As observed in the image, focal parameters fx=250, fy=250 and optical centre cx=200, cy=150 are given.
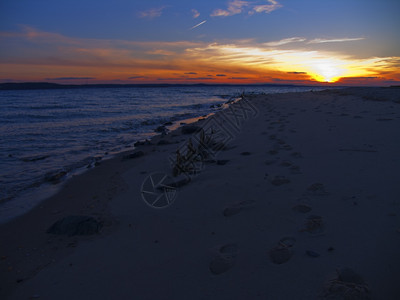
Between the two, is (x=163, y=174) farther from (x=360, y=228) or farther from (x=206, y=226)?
(x=360, y=228)

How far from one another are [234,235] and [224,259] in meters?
0.35

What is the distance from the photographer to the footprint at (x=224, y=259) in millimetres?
1951

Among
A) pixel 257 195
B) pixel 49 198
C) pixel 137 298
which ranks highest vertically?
pixel 257 195

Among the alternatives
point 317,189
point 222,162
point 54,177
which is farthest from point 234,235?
point 54,177

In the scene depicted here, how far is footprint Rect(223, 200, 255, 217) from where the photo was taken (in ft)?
9.17

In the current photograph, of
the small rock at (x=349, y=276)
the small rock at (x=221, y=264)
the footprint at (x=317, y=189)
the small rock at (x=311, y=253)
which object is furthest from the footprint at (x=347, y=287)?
the footprint at (x=317, y=189)

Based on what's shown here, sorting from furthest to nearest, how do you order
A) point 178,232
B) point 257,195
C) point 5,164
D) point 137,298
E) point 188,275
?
point 5,164
point 257,195
point 178,232
point 188,275
point 137,298

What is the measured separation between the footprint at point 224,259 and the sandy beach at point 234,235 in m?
0.01

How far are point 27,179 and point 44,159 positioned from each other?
1656mm

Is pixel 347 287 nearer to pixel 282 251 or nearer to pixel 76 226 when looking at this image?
pixel 282 251

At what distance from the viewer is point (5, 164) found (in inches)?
248

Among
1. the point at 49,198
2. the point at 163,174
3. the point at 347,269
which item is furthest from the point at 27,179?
the point at 347,269

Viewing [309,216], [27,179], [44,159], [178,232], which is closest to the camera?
[309,216]

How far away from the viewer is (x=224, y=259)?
2.05 meters
